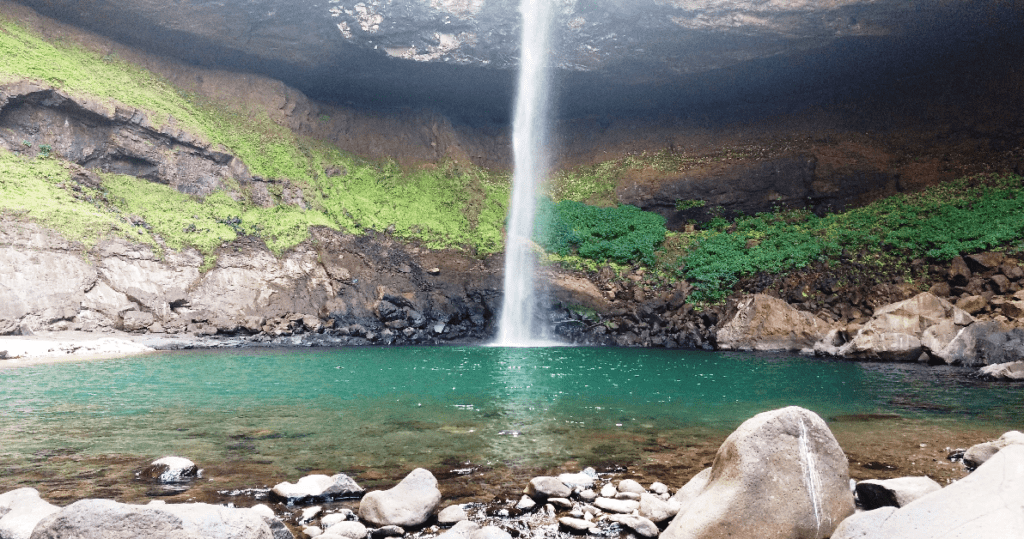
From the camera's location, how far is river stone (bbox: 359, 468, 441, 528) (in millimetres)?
4676

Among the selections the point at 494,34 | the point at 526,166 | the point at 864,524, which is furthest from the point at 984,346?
the point at 526,166

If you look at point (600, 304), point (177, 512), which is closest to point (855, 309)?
point (600, 304)

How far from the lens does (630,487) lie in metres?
5.52

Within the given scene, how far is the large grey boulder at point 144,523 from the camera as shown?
3141 mm

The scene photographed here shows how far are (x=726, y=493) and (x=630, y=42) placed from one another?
28.3 m

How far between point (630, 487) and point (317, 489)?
9.55 feet

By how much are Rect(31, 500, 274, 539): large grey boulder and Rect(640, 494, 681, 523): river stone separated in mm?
3000

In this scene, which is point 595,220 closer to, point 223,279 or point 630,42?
point 630,42

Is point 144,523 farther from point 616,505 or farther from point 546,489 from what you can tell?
point 616,505

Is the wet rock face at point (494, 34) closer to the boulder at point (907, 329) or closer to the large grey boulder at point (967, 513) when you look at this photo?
the boulder at point (907, 329)

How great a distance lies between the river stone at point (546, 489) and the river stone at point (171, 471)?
3.42 m

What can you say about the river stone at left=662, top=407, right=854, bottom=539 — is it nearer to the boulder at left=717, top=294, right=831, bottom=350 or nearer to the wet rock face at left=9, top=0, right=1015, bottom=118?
the boulder at left=717, top=294, right=831, bottom=350

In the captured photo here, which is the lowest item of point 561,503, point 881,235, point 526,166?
point 561,503

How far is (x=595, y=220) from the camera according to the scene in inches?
1278
